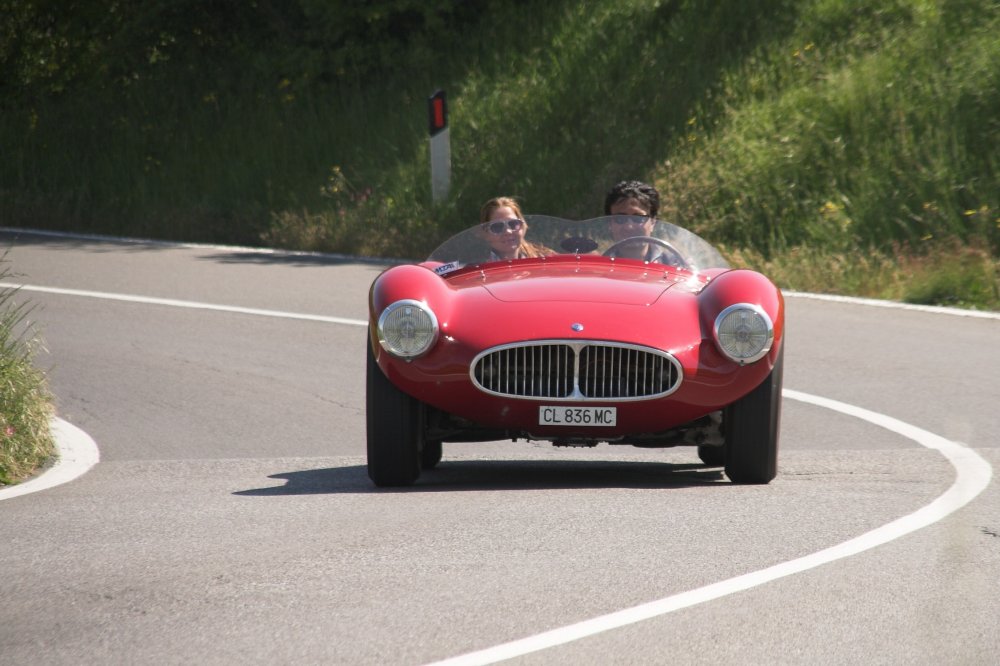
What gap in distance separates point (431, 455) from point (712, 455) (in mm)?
1457

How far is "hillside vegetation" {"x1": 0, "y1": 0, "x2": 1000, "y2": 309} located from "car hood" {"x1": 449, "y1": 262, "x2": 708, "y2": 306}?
726 centimetres

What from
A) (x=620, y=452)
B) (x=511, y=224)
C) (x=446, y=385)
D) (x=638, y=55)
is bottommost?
(x=620, y=452)

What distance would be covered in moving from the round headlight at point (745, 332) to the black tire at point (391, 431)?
1.36 meters

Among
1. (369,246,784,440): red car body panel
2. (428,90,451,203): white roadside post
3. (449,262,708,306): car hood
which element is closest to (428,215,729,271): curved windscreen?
(449,262,708,306): car hood

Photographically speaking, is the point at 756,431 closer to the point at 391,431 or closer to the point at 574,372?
the point at 574,372

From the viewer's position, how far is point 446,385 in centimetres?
720

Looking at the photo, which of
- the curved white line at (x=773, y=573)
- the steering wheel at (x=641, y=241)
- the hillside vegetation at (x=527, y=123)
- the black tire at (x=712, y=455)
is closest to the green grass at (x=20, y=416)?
the steering wheel at (x=641, y=241)

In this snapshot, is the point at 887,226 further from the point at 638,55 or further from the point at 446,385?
the point at 446,385

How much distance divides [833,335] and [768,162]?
614 centimetres

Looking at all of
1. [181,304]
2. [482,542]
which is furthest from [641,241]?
[181,304]

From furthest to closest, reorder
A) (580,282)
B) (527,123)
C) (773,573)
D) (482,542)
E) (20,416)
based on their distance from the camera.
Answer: (527,123) < (20,416) < (580,282) < (482,542) < (773,573)

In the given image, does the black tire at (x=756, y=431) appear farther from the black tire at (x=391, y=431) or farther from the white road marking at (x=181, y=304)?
the white road marking at (x=181, y=304)

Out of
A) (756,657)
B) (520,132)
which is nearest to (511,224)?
(756,657)

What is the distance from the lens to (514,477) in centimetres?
816
